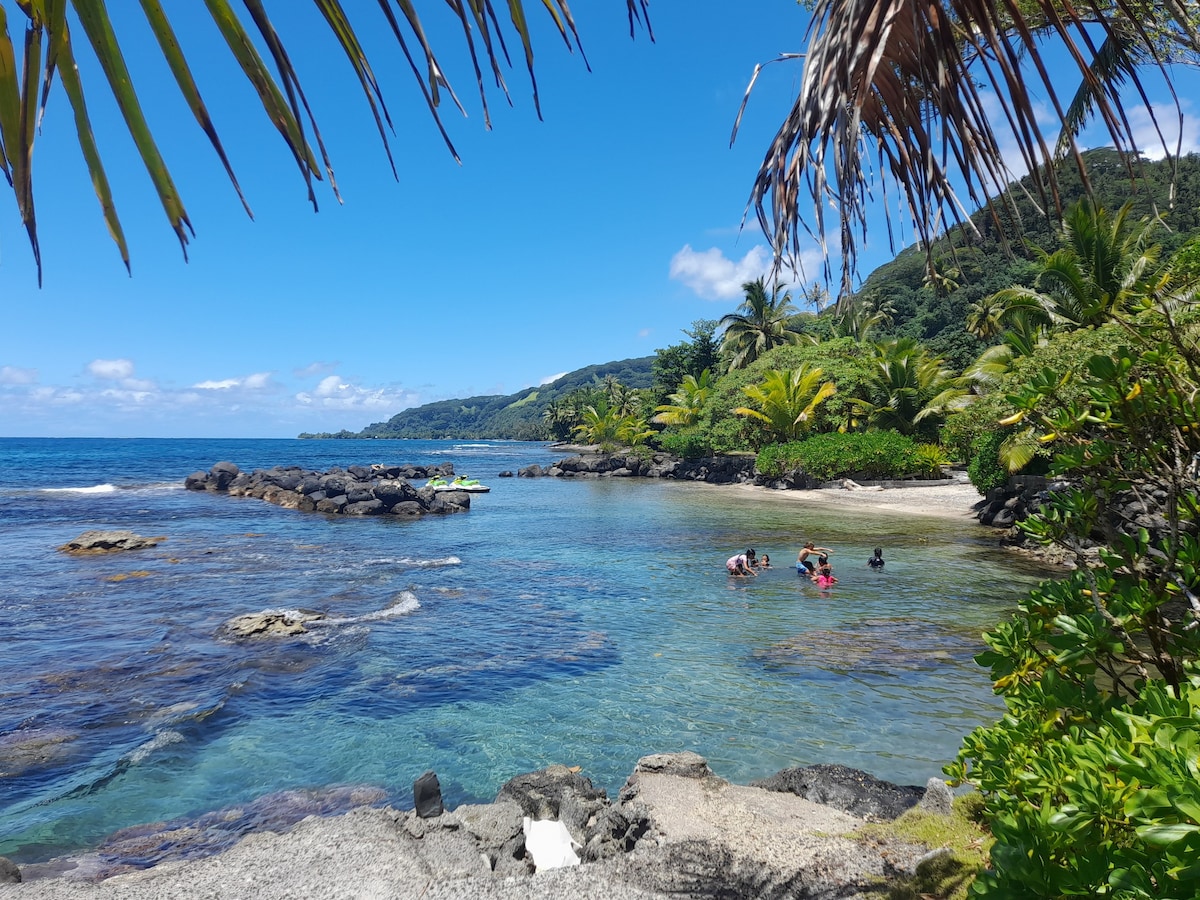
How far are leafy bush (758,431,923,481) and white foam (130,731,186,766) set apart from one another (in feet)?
101

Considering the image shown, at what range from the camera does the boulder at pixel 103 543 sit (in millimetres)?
19719

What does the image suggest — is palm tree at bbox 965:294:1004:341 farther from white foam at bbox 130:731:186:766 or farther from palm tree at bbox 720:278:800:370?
white foam at bbox 130:731:186:766

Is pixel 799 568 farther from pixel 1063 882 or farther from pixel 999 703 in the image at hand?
pixel 1063 882

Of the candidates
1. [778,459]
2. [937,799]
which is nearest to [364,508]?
[778,459]

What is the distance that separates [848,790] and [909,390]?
31.5 m

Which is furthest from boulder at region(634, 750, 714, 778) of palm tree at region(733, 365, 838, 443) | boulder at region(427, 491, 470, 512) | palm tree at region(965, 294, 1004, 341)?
palm tree at region(965, 294, 1004, 341)

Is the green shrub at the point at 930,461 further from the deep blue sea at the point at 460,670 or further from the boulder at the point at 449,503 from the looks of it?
the boulder at the point at 449,503

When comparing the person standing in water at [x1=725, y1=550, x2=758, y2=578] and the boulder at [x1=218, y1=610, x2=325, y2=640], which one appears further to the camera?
the person standing in water at [x1=725, y1=550, x2=758, y2=578]

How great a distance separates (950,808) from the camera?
4.62m

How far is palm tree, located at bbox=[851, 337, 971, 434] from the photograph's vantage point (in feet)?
110

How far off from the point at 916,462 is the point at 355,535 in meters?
25.4

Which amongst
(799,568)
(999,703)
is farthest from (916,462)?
(999,703)

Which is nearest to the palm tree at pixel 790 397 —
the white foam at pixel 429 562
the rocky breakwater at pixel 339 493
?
the rocky breakwater at pixel 339 493

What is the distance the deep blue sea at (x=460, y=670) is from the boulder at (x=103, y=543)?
73 cm
